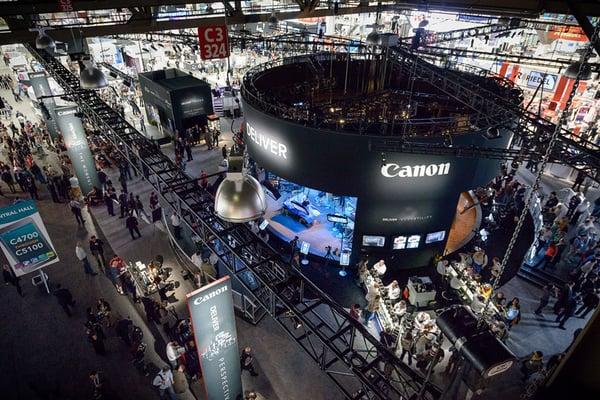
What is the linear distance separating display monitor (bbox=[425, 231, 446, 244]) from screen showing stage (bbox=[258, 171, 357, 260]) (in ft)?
7.82

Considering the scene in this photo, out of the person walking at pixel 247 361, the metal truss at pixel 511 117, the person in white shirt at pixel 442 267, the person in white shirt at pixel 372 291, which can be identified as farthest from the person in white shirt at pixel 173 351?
the person in white shirt at pixel 442 267

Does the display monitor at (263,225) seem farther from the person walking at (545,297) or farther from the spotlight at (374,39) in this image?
the person walking at (545,297)

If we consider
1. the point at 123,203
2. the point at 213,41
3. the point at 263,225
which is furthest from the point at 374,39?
the point at 123,203

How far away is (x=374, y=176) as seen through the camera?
33.3 ft

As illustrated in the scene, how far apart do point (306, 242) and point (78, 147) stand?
879 centimetres

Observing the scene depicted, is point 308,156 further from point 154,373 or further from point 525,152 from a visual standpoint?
point 154,373

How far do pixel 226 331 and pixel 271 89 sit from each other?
37.8 ft

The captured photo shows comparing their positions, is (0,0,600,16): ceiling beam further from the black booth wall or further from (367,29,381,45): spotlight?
the black booth wall

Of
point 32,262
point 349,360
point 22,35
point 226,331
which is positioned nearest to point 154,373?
point 226,331

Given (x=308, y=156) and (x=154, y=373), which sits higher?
(x=308, y=156)

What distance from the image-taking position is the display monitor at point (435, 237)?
11.5 meters

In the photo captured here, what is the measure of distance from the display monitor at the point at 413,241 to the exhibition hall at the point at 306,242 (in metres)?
0.05

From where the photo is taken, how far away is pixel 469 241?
12992 mm

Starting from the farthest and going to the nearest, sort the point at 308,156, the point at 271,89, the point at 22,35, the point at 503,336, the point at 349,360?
1. the point at 271,89
2. the point at 308,156
3. the point at 503,336
4. the point at 22,35
5. the point at 349,360
